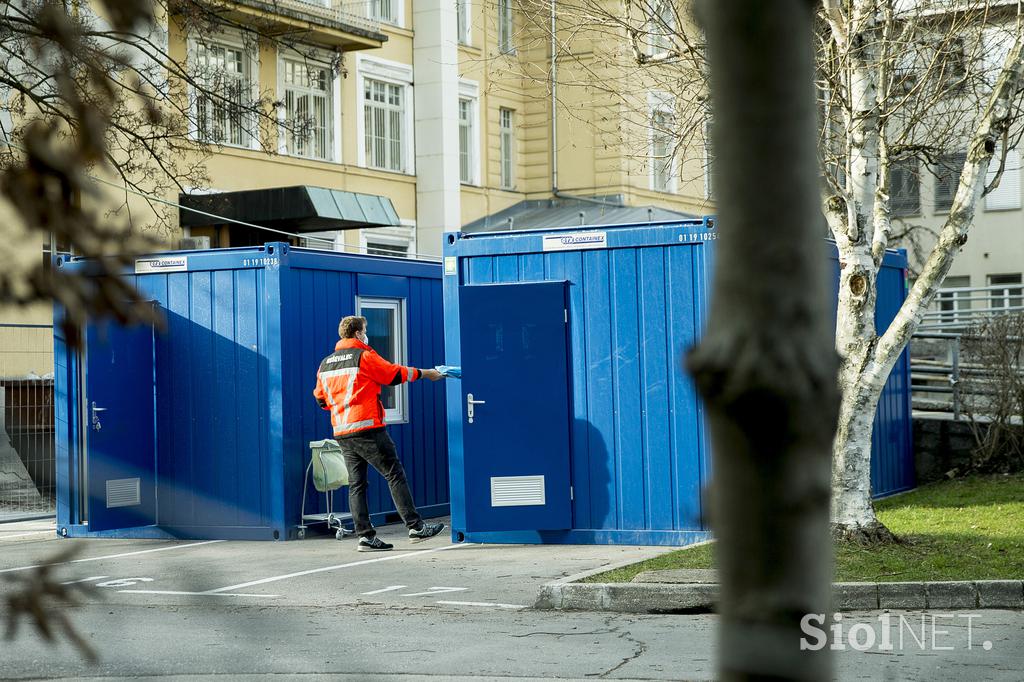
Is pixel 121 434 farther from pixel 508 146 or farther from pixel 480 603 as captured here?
pixel 508 146

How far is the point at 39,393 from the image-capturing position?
48.8 feet

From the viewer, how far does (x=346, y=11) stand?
2794cm

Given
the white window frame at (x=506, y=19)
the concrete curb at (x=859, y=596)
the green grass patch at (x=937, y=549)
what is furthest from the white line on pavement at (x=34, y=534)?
the concrete curb at (x=859, y=596)

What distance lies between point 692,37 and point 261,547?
569 centimetres

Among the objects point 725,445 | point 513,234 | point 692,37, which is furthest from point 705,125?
point 725,445

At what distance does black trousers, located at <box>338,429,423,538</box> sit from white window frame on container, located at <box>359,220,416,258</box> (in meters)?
16.4

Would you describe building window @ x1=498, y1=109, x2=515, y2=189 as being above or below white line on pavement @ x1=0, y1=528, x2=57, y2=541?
above

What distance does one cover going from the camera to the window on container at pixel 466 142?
32469mm

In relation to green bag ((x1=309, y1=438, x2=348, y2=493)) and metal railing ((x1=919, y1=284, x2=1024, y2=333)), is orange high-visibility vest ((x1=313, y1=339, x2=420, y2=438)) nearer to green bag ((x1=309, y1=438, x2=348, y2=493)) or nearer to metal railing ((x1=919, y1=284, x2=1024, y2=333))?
green bag ((x1=309, y1=438, x2=348, y2=493))

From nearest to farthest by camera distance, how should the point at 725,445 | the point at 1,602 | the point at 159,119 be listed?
the point at 725,445, the point at 1,602, the point at 159,119

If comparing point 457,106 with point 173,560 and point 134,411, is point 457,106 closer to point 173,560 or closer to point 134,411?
point 134,411

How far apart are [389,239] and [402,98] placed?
3013mm

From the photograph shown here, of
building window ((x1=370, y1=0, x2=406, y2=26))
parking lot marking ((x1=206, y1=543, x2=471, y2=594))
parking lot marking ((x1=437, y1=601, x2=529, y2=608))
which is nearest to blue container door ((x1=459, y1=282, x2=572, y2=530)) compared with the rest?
parking lot marking ((x1=206, y1=543, x2=471, y2=594))

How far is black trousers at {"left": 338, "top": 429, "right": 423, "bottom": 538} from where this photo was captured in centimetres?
1239
